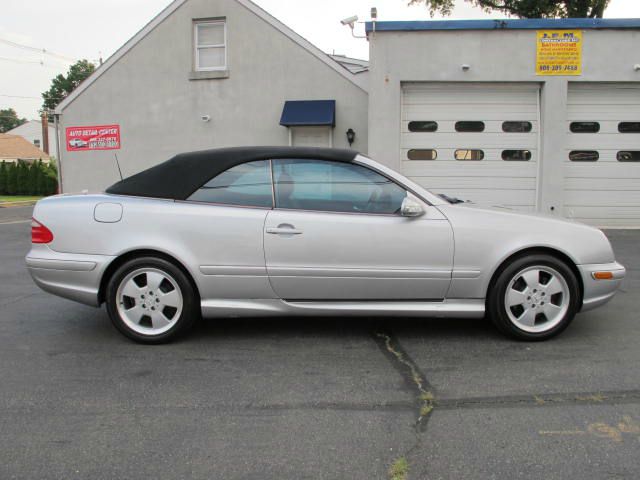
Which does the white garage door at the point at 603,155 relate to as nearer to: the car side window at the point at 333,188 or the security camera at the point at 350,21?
the security camera at the point at 350,21

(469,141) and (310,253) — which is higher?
(469,141)

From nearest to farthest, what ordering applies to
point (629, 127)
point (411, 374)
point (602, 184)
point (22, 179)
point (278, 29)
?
point (411, 374)
point (629, 127)
point (602, 184)
point (278, 29)
point (22, 179)

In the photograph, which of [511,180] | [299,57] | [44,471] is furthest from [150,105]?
[44,471]

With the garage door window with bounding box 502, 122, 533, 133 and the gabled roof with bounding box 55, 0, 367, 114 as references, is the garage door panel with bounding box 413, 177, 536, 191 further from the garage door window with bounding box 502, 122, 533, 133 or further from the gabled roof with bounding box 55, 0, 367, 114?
the gabled roof with bounding box 55, 0, 367, 114

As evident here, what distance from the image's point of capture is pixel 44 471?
262cm

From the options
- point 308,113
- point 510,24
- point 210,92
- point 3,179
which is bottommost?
point 3,179

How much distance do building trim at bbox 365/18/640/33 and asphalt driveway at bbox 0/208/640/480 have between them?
7975 millimetres

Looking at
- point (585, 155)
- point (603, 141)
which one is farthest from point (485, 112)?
point (603, 141)

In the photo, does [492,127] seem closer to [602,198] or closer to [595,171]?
[595,171]

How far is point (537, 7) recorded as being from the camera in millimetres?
22172

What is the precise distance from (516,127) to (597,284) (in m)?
8.01

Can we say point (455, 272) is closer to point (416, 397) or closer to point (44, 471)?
point (416, 397)

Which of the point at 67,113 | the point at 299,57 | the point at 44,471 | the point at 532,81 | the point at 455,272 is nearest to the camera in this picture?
the point at 44,471

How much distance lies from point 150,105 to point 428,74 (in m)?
7.07
